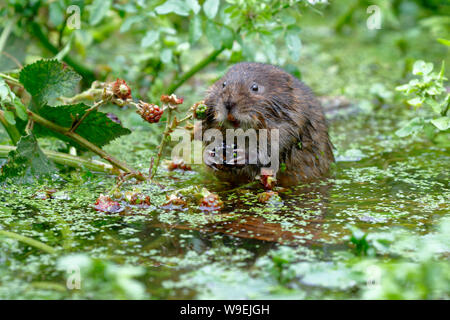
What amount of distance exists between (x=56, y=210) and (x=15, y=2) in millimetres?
2400

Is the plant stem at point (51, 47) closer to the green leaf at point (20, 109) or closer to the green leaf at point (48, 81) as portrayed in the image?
the green leaf at point (48, 81)

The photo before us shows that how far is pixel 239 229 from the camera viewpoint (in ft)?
9.04

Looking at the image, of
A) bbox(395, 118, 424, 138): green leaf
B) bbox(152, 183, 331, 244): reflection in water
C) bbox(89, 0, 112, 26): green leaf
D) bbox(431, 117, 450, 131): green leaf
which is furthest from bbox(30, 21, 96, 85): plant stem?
bbox(431, 117, 450, 131): green leaf

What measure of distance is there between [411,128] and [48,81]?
2.19 metres

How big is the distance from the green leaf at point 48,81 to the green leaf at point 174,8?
98 cm

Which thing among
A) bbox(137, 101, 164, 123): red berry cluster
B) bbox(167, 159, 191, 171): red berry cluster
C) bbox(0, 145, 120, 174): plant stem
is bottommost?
bbox(0, 145, 120, 174): plant stem

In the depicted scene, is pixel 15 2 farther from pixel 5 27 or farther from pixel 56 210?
pixel 56 210

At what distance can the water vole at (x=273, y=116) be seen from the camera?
3.41 metres

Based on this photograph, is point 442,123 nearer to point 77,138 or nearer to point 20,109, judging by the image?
point 77,138

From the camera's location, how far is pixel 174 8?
13.1 ft

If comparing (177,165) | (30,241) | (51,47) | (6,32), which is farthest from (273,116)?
(51,47)

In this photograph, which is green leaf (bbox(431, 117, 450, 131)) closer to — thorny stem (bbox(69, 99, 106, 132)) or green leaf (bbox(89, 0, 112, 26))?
thorny stem (bbox(69, 99, 106, 132))

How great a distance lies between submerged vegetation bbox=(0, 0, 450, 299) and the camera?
2.18 meters

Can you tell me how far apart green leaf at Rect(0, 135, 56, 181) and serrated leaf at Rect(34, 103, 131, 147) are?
0.21 meters
